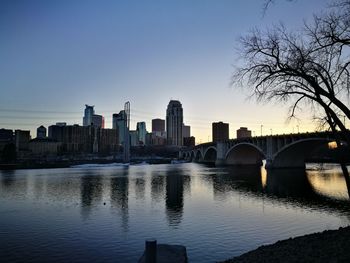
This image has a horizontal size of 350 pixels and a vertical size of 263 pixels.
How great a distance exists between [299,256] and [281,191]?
36.8 metres

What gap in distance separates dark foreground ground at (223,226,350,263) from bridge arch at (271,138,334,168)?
66339mm

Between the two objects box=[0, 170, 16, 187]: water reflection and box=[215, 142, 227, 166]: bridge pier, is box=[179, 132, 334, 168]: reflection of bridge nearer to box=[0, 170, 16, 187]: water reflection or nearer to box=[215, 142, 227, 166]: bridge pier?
box=[215, 142, 227, 166]: bridge pier

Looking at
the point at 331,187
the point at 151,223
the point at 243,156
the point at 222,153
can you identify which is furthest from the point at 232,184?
the point at 243,156

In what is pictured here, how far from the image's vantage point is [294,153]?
95812mm

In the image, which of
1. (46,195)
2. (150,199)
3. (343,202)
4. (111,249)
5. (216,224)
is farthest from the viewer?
(46,195)

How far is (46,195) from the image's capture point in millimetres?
44344

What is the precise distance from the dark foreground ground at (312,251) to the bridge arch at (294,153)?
218ft

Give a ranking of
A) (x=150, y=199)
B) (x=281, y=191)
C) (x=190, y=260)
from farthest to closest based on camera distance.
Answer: (x=281, y=191) → (x=150, y=199) → (x=190, y=260)

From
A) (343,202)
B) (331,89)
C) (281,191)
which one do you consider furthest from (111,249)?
(281,191)

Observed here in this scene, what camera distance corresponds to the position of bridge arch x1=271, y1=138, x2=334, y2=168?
83.9 metres

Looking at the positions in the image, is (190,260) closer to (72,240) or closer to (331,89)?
(72,240)

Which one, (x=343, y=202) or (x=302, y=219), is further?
(x=343, y=202)

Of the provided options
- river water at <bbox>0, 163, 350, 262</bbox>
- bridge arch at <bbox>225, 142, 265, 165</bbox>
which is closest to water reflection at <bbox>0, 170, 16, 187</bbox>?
river water at <bbox>0, 163, 350, 262</bbox>

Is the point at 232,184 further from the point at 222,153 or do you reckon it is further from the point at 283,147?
the point at 222,153
